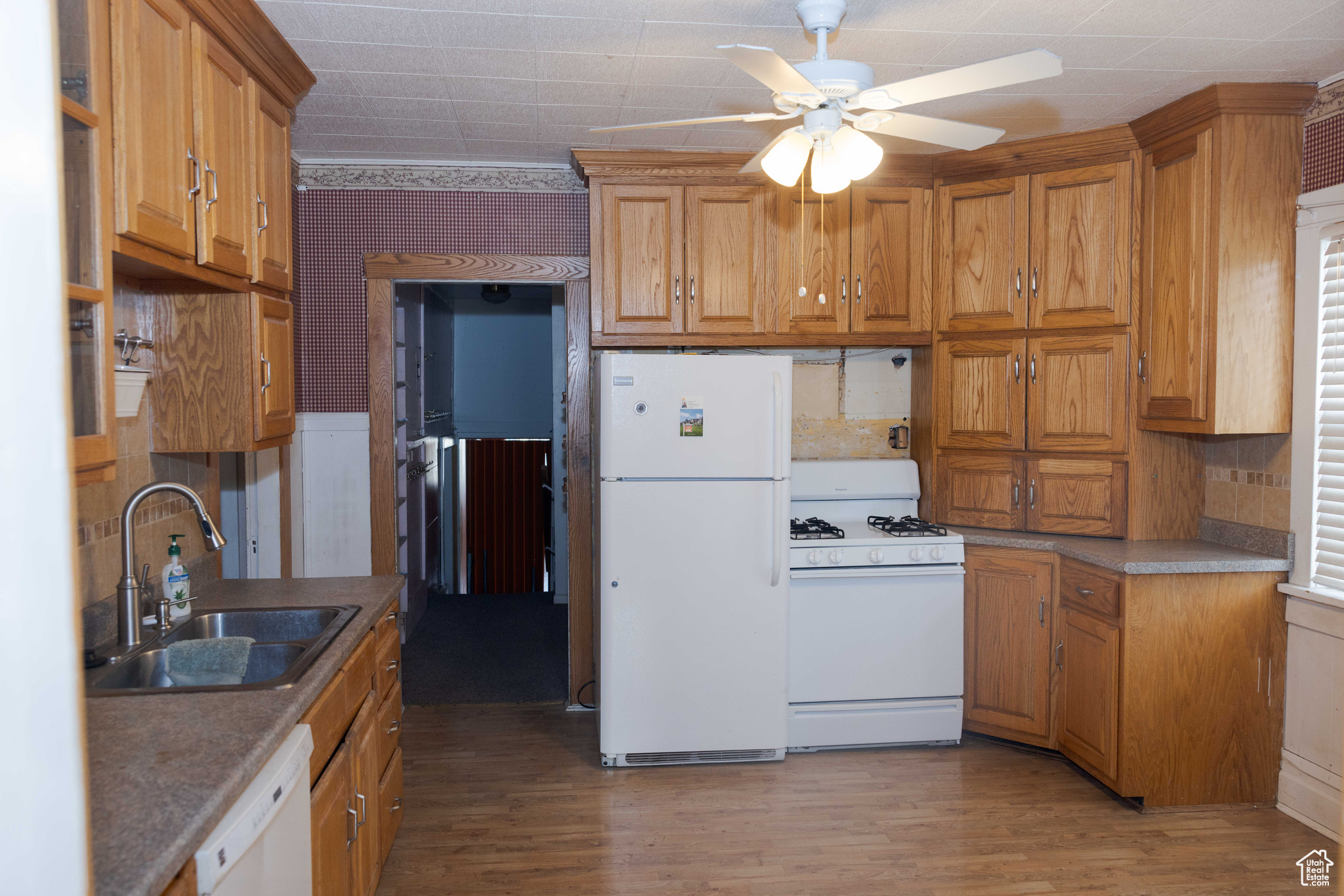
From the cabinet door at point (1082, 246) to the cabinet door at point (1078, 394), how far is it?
9cm

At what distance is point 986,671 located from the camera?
11.3 feet

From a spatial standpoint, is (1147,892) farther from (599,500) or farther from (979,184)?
(979,184)

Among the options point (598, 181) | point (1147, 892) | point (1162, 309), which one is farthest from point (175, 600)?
point (1162, 309)

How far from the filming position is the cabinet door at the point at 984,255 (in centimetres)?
349

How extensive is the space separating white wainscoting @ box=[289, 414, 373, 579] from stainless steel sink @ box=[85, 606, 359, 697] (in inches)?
59.6

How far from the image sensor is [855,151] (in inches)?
82.3

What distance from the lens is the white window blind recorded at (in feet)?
9.00

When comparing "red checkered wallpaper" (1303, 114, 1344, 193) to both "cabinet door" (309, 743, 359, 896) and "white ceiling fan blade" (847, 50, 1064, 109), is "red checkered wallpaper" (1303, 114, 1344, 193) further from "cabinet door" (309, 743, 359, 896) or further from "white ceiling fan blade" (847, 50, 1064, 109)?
"cabinet door" (309, 743, 359, 896)

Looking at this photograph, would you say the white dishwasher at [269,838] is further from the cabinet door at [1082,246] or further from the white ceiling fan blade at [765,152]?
the cabinet door at [1082,246]

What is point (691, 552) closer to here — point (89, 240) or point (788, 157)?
point (788, 157)

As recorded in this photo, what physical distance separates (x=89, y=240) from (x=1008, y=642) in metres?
3.23

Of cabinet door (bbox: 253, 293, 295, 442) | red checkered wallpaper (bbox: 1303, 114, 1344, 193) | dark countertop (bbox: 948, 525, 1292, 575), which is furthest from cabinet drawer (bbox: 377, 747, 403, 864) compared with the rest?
red checkered wallpaper (bbox: 1303, 114, 1344, 193)

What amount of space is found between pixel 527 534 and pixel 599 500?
317 centimetres

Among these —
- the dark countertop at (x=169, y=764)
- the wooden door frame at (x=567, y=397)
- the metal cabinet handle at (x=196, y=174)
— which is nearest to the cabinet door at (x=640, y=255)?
the wooden door frame at (x=567, y=397)
